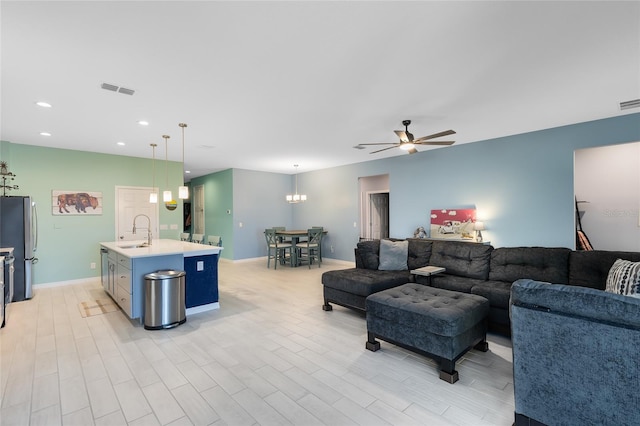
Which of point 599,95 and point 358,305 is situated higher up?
point 599,95

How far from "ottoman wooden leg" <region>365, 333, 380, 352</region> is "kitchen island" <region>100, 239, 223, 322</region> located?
2.43 meters

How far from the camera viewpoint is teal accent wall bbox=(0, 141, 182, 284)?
5.48 metres

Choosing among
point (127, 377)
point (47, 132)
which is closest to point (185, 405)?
point (127, 377)

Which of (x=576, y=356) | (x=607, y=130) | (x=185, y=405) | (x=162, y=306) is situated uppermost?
(x=607, y=130)

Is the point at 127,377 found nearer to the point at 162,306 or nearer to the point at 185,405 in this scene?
the point at 185,405

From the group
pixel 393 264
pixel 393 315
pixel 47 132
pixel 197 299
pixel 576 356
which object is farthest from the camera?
pixel 47 132

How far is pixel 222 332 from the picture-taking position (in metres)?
3.42

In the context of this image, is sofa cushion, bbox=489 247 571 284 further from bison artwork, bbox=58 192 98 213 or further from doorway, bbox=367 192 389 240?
bison artwork, bbox=58 192 98 213

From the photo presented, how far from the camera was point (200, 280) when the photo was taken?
4.16m

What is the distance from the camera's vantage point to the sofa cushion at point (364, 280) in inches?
145

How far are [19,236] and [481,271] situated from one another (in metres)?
7.10

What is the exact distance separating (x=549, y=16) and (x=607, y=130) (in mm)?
3389

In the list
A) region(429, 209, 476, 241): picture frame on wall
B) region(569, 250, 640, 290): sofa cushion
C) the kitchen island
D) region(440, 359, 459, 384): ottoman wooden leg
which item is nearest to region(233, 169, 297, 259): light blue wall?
the kitchen island

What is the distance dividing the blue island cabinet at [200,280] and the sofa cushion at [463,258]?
324 cm
